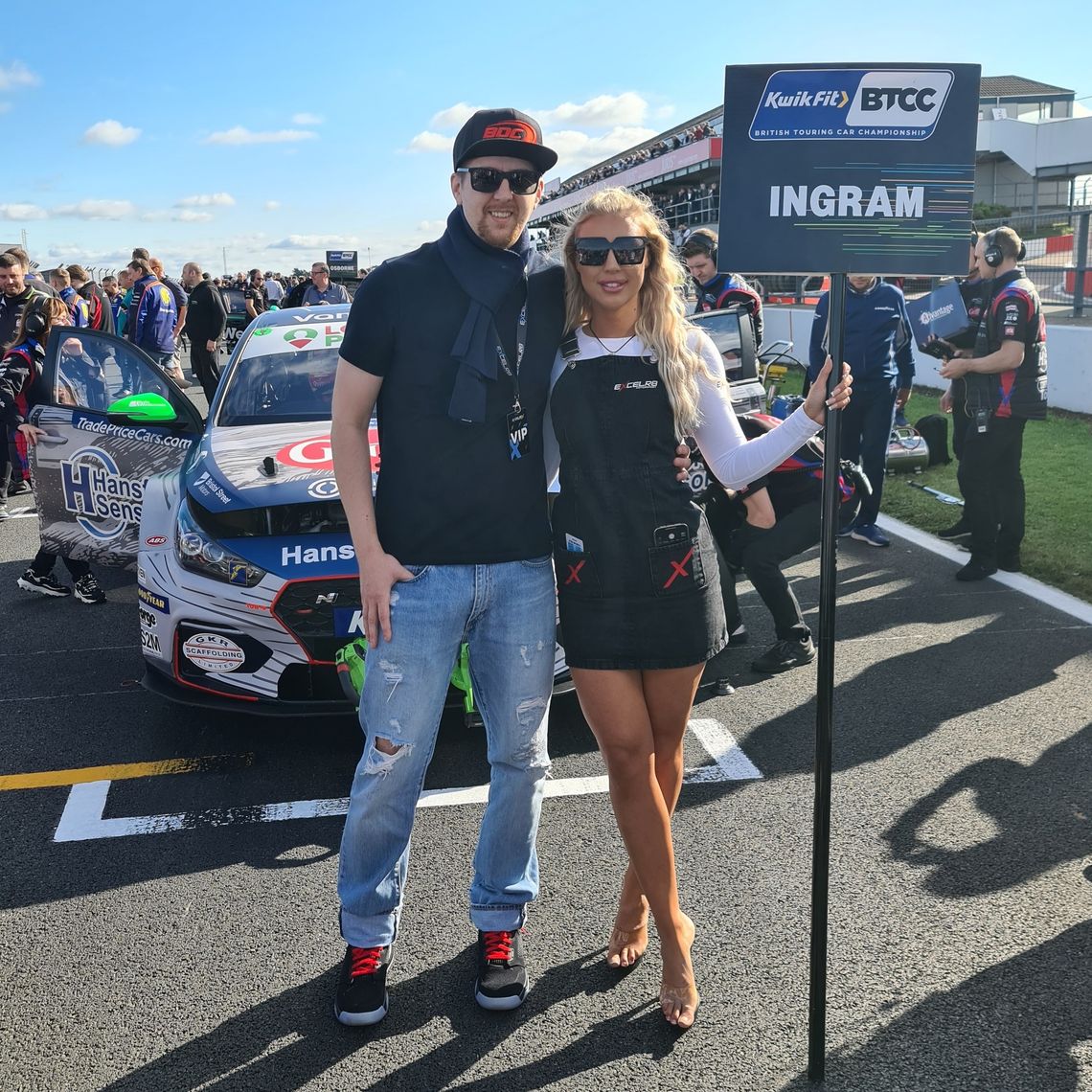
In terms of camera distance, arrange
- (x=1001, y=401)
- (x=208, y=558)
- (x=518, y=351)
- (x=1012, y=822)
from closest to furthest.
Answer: (x=518, y=351) → (x=1012, y=822) → (x=208, y=558) → (x=1001, y=401)

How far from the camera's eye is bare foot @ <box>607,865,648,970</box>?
8.73 ft

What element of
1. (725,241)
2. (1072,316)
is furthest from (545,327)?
(1072,316)

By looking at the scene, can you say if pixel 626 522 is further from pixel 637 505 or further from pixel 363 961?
pixel 363 961

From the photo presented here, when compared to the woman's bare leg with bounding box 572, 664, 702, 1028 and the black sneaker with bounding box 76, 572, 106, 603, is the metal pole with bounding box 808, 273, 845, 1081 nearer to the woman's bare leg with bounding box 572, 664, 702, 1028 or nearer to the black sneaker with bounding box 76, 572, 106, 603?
the woman's bare leg with bounding box 572, 664, 702, 1028

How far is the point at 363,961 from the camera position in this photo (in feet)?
8.30

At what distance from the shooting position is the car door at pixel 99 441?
17.3ft

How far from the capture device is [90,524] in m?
5.48

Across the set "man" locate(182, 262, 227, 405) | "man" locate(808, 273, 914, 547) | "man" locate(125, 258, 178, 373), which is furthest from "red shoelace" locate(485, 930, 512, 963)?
"man" locate(182, 262, 227, 405)

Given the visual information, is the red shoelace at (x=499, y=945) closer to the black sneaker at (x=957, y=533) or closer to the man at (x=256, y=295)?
the black sneaker at (x=957, y=533)

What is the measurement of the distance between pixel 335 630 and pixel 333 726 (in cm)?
77

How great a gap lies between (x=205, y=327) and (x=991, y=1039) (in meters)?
11.9

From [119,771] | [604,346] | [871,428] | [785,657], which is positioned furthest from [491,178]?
[871,428]

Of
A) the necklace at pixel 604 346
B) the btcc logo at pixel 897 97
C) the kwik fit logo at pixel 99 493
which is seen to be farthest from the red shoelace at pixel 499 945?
the kwik fit logo at pixel 99 493

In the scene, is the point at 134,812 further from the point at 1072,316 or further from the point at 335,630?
the point at 1072,316
